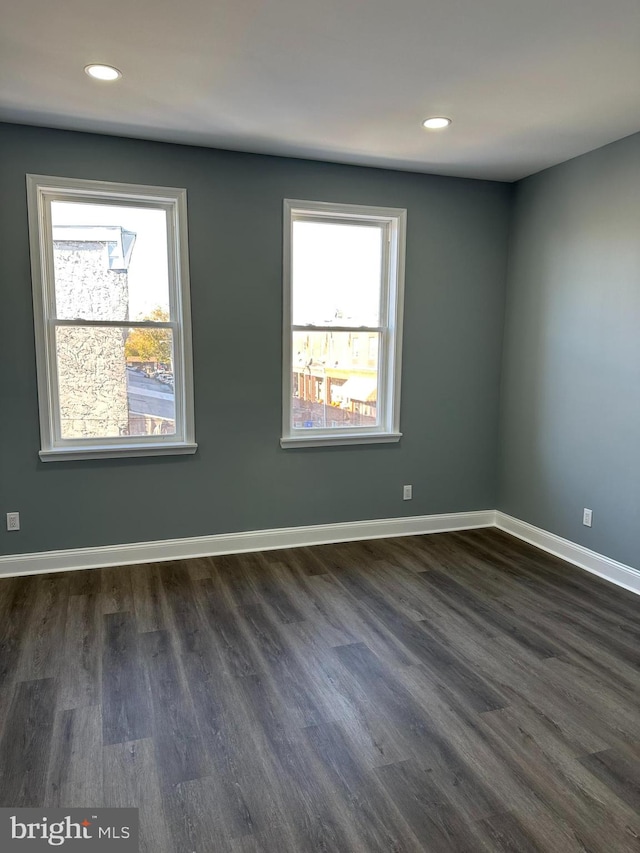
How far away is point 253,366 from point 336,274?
36.1 inches

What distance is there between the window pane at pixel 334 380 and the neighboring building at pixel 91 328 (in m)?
1.20

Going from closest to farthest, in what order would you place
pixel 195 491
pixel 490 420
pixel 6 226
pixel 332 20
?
pixel 332 20 → pixel 6 226 → pixel 195 491 → pixel 490 420

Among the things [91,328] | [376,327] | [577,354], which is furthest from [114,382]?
[577,354]

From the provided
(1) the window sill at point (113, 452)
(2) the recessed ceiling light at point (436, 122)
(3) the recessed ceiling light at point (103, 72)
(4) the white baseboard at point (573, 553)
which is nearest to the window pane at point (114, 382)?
(1) the window sill at point (113, 452)

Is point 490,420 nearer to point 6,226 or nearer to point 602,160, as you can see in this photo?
point 602,160

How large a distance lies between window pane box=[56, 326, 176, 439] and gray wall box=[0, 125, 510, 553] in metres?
0.20

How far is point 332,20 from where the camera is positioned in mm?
2068

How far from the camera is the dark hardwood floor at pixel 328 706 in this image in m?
1.72

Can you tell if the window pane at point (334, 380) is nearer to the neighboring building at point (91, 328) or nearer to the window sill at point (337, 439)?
the window sill at point (337, 439)

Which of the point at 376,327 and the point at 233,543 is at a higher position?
the point at 376,327

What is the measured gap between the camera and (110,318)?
138 inches

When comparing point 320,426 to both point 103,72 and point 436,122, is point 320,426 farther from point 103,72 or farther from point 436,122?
point 103,72

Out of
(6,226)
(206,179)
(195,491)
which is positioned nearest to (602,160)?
(206,179)

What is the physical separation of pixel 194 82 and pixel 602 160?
8.21 ft
